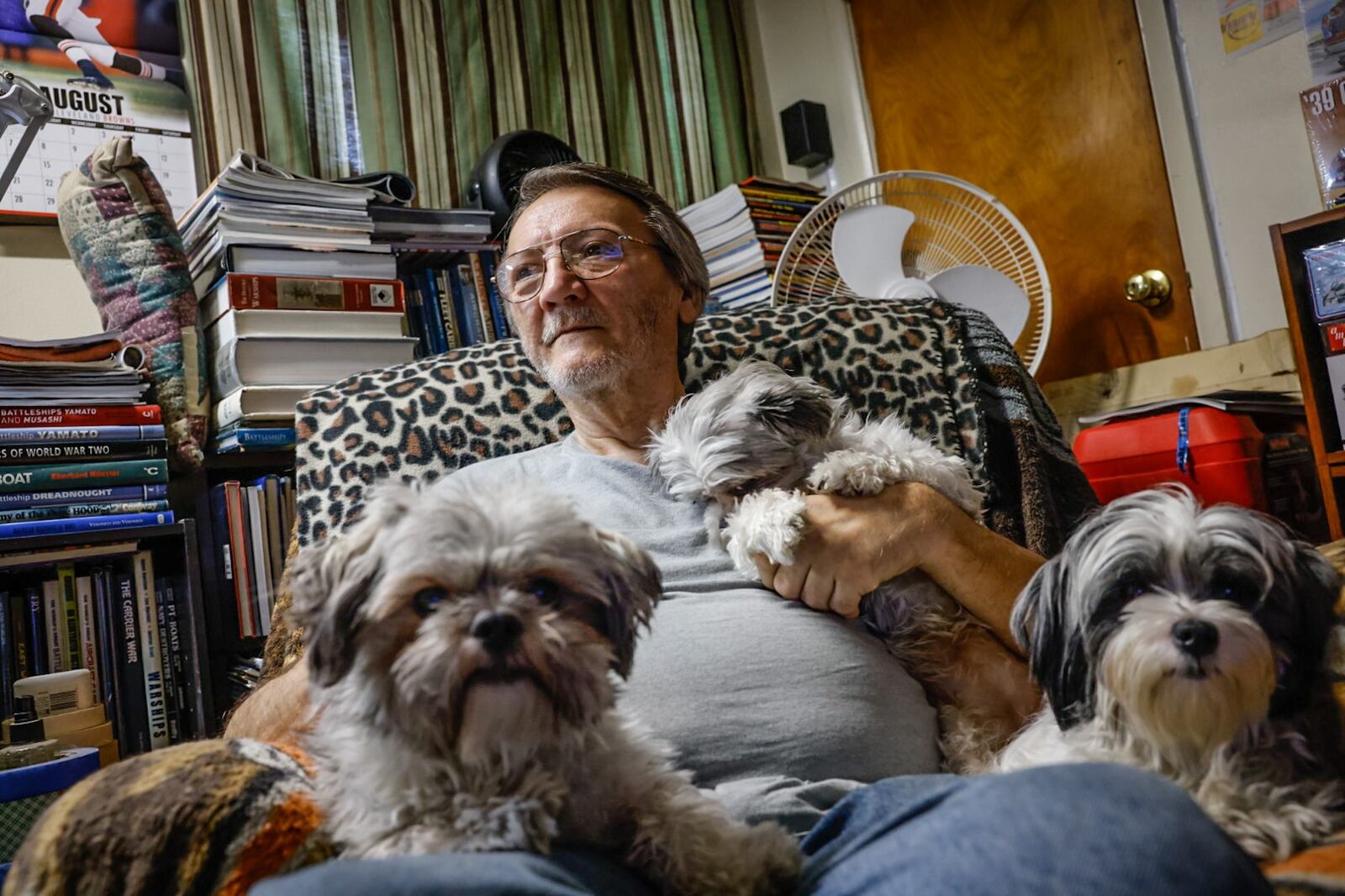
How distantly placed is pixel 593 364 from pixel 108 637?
139 centimetres

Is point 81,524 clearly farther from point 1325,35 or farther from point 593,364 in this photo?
point 1325,35

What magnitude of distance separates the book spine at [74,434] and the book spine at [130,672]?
33cm

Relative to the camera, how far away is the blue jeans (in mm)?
675

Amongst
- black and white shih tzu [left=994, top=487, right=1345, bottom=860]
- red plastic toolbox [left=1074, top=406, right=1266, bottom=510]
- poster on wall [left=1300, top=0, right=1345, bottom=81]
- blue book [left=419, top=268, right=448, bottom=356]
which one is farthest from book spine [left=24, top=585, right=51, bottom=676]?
poster on wall [left=1300, top=0, right=1345, bottom=81]

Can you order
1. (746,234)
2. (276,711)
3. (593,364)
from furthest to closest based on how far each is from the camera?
(746,234)
(593,364)
(276,711)

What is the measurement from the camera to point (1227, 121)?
2889mm

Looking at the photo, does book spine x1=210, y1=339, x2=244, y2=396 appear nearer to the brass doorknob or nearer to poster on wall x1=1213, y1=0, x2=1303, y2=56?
the brass doorknob

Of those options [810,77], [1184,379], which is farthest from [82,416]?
[810,77]

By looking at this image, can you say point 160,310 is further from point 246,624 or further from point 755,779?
point 755,779

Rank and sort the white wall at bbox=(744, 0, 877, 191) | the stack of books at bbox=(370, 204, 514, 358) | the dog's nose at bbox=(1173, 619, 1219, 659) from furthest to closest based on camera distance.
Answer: the white wall at bbox=(744, 0, 877, 191) < the stack of books at bbox=(370, 204, 514, 358) < the dog's nose at bbox=(1173, 619, 1219, 659)

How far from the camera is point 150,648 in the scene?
222 cm

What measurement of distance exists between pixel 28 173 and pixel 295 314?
0.96 meters

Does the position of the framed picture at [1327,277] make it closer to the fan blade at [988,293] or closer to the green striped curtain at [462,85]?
the fan blade at [988,293]

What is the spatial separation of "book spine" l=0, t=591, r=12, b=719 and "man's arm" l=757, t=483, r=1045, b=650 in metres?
1.74
